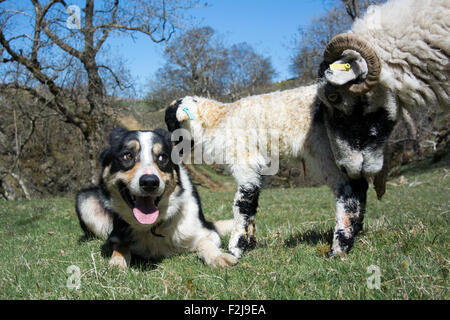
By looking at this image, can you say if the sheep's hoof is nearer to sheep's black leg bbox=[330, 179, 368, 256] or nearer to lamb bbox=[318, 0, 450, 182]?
sheep's black leg bbox=[330, 179, 368, 256]

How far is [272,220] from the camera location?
Result: 6.51 meters

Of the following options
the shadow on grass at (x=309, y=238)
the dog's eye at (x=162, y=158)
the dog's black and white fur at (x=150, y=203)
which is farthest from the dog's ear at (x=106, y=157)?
the shadow on grass at (x=309, y=238)

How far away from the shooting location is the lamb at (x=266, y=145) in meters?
3.58

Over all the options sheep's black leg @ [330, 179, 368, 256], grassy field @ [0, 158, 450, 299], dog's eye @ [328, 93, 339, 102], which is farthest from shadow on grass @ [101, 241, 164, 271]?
dog's eye @ [328, 93, 339, 102]

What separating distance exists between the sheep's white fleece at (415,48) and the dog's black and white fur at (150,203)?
7.29 ft

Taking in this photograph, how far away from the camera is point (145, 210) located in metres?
3.69

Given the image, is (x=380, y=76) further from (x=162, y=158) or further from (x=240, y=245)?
(x=162, y=158)

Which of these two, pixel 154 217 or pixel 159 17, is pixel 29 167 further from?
pixel 154 217

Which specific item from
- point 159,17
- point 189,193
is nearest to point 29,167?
point 159,17

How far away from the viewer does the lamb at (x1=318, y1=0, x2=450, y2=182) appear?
9.83 feet

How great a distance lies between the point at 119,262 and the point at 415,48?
3382 mm

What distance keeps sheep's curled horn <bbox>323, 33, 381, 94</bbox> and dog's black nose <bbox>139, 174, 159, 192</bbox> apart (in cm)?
196

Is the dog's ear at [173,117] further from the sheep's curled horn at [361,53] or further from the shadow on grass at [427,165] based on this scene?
the shadow on grass at [427,165]

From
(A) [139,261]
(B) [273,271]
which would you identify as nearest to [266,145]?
(B) [273,271]
